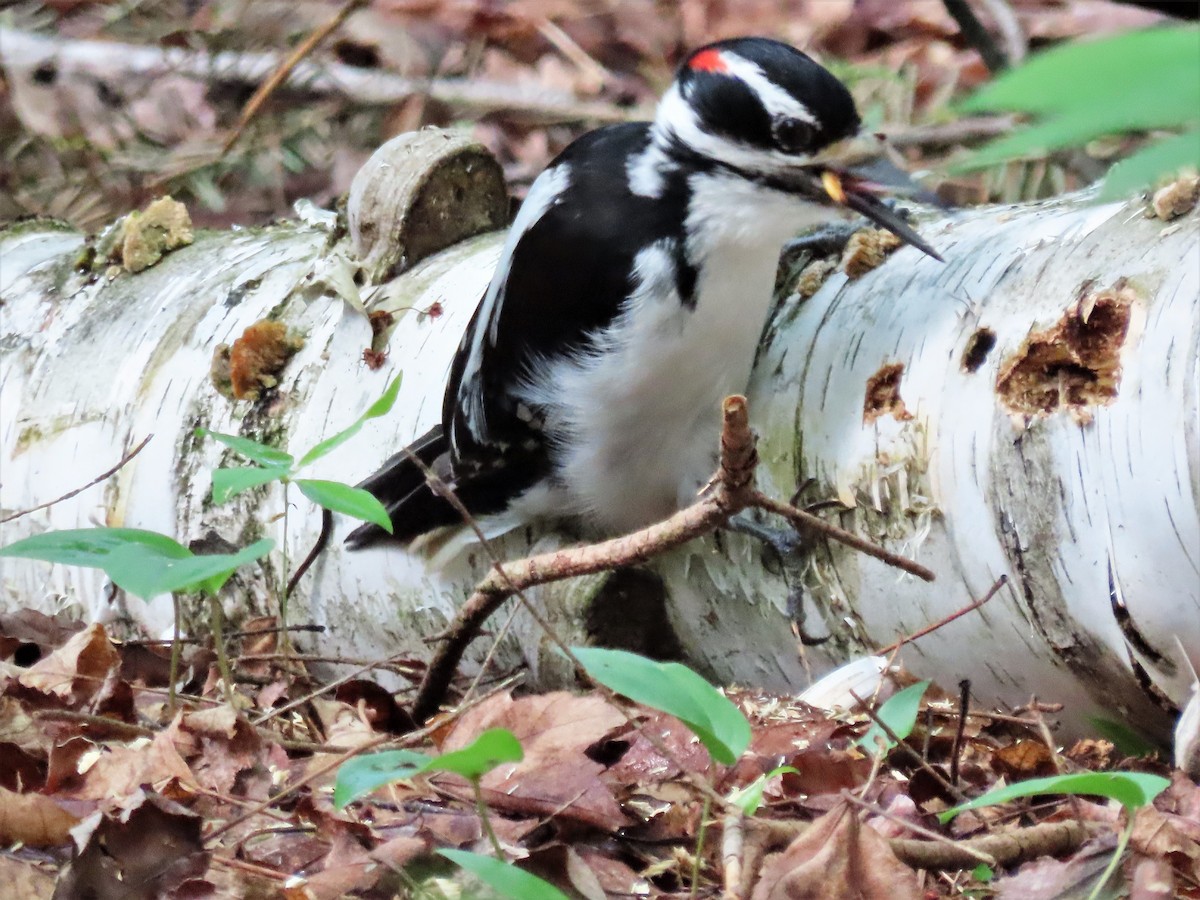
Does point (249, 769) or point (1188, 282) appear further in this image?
point (249, 769)

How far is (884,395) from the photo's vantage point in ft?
6.07

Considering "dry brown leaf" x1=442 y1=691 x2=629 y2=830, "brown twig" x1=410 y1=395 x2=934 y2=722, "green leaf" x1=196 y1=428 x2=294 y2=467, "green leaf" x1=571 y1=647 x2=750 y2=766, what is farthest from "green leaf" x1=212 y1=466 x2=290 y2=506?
"green leaf" x1=571 y1=647 x2=750 y2=766

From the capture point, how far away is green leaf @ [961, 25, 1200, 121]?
0.39 metres

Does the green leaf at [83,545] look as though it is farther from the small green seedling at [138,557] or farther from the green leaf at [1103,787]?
the green leaf at [1103,787]

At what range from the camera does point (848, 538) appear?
1.43 metres

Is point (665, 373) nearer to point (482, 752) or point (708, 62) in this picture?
point (708, 62)

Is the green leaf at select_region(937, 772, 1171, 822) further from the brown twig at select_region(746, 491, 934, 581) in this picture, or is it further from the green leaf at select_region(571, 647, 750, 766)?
the brown twig at select_region(746, 491, 934, 581)

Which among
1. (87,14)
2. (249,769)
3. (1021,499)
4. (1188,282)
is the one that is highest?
(87,14)

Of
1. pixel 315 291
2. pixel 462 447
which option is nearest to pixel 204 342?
pixel 315 291

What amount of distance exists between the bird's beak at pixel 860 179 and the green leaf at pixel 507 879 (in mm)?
1216

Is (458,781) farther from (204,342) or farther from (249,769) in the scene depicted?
(204,342)

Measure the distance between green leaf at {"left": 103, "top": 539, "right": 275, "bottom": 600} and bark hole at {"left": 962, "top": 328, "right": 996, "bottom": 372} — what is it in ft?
3.02

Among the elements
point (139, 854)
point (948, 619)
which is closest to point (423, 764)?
point (139, 854)

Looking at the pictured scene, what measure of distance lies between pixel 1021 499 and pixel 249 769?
1.04 meters
